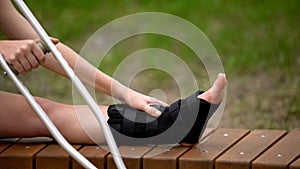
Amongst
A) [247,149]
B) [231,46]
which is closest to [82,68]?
[247,149]

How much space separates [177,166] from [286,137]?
1.62 feet

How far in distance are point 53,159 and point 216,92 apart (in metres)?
0.64

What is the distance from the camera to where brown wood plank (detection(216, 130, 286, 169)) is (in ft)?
12.6

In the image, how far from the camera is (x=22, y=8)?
12.4 feet

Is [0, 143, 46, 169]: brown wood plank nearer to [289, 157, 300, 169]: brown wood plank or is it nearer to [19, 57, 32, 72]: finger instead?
[19, 57, 32, 72]: finger

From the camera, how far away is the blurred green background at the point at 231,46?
5.89 m

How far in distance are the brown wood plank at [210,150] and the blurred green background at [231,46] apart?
142 centimetres

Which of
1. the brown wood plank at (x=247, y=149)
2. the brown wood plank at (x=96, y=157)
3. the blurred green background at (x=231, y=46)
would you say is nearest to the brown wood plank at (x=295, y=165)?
the brown wood plank at (x=247, y=149)

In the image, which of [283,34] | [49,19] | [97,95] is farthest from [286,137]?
[49,19]

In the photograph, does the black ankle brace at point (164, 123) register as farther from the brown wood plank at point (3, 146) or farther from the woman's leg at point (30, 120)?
the brown wood plank at point (3, 146)

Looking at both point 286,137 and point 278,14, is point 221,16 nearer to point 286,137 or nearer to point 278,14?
point 278,14

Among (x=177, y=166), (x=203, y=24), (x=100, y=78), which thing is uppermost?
(x=203, y=24)

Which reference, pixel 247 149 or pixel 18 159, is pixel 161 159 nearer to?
pixel 247 149

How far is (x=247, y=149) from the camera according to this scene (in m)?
4.00
